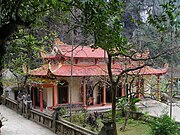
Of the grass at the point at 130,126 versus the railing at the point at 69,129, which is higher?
the railing at the point at 69,129

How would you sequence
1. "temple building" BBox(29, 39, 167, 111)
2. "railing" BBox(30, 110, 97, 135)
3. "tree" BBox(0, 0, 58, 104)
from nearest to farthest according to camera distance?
"tree" BBox(0, 0, 58, 104)
"railing" BBox(30, 110, 97, 135)
"temple building" BBox(29, 39, 167, 111)

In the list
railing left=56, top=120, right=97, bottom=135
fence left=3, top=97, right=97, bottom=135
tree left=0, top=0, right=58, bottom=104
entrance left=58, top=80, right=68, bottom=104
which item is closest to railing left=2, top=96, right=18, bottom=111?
fence left=3, top=97, right=97, bottom=135

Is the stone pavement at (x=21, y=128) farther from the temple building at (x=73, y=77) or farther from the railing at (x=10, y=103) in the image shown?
the temple building at (x=73, y=77)

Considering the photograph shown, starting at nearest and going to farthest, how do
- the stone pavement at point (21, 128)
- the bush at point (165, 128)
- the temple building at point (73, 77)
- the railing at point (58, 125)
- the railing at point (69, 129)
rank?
the railing at point (69, 129) < the railing at point (58, 125) < the bush at point (165, 128) < the stone pavement at point (21, 128) < the temple building at point (73, 77)

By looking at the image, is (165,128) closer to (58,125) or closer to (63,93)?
A: (58,125)

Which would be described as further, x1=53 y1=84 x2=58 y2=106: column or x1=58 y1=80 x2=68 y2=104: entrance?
x1=58 y1=80 x2=68 y2=104: entrance

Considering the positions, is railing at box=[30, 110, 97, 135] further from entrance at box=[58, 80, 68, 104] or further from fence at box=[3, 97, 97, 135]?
entrance at box=[58, 80, 68, 104]

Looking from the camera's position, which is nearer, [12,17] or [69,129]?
[12,17]

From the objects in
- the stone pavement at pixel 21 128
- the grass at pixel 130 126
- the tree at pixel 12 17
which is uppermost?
the tree at pixel 12 17

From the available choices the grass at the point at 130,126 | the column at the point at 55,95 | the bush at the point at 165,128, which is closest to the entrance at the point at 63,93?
the column at the point at 55,95

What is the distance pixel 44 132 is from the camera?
882cm

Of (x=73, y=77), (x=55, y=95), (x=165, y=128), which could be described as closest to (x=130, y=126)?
(x=165, y=128)

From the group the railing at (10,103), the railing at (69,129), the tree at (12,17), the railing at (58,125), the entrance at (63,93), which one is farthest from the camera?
the entrance at (63,93)

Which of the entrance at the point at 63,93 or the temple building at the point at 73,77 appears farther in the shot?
the entrance at the point at 63,93
